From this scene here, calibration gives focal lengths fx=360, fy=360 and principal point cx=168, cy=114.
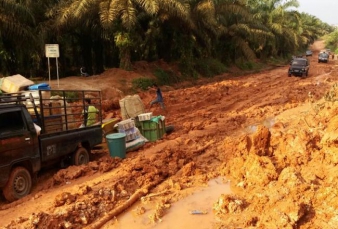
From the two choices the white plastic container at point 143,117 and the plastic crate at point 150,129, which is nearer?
the white plastic container at point 143,117

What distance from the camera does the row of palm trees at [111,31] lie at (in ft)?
63.9

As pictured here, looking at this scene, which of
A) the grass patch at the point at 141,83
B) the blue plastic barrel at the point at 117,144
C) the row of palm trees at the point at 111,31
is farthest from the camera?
the grass patch at the point at 141,83

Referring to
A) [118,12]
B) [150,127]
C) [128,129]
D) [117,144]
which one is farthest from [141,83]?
[117,144]

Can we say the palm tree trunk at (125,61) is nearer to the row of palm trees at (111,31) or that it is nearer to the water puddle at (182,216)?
the row of palm trees at (111,31)

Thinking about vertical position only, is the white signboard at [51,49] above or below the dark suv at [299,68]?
above

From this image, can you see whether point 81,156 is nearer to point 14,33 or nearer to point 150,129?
point 150,129

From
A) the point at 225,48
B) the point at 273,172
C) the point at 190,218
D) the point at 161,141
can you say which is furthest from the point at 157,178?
the point at 225,48

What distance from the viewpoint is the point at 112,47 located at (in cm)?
2711

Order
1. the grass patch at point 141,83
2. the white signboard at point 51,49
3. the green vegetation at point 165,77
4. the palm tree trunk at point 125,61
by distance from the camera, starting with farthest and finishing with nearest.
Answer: the green vegetation at point 165,77
the palm tree trunk at point 125,61
the grass patch at point 141,83
the white signboard at point 51,49

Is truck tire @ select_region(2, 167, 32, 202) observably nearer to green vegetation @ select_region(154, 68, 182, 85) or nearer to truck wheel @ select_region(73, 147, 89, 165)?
truck wheel @ select_region(73, 147, 89, 165)

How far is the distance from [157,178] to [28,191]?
Result: 276 cm

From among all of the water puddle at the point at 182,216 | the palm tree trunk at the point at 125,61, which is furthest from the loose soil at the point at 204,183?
the palm tree trunk at the point at 125,61

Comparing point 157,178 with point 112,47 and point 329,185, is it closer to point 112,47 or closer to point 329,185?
point 329,185

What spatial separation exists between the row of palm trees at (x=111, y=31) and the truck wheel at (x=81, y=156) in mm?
11100
